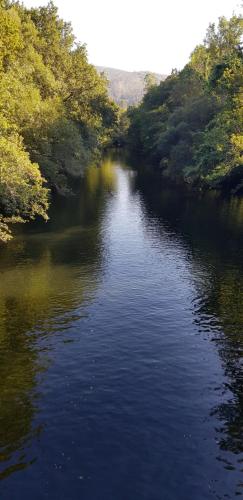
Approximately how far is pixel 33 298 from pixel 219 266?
22887 millimetres

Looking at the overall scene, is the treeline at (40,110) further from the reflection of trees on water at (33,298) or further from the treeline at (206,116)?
the treeline at (206,116)

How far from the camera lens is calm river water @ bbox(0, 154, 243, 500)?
861 inches

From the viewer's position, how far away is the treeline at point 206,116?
235 ft

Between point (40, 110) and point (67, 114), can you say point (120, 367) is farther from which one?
point (67, 114)

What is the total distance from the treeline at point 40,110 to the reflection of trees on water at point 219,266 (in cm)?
1927

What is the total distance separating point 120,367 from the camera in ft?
101

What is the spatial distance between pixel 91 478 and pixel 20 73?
56500 millimetres

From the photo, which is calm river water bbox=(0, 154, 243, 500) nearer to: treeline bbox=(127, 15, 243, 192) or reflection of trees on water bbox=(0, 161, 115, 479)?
reflection of trees on water bbox=(0, 161, 115, 479)

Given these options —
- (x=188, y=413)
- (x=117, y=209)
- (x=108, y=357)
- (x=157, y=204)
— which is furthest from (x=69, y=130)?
(x=188, y=413)

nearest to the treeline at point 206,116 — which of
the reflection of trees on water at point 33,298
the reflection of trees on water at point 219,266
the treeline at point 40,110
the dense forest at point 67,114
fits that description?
the dense forest at point 67,114

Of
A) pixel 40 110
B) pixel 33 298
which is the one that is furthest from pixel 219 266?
pixel 40 110

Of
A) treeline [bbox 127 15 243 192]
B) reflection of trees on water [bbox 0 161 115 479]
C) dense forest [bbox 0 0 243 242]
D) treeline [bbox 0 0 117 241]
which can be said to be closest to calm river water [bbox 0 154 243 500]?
reflection of trees on water [bbox 0 161 115 479]

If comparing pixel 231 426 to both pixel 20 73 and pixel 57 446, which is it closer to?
pixel 57 446

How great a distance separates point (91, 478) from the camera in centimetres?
2150
